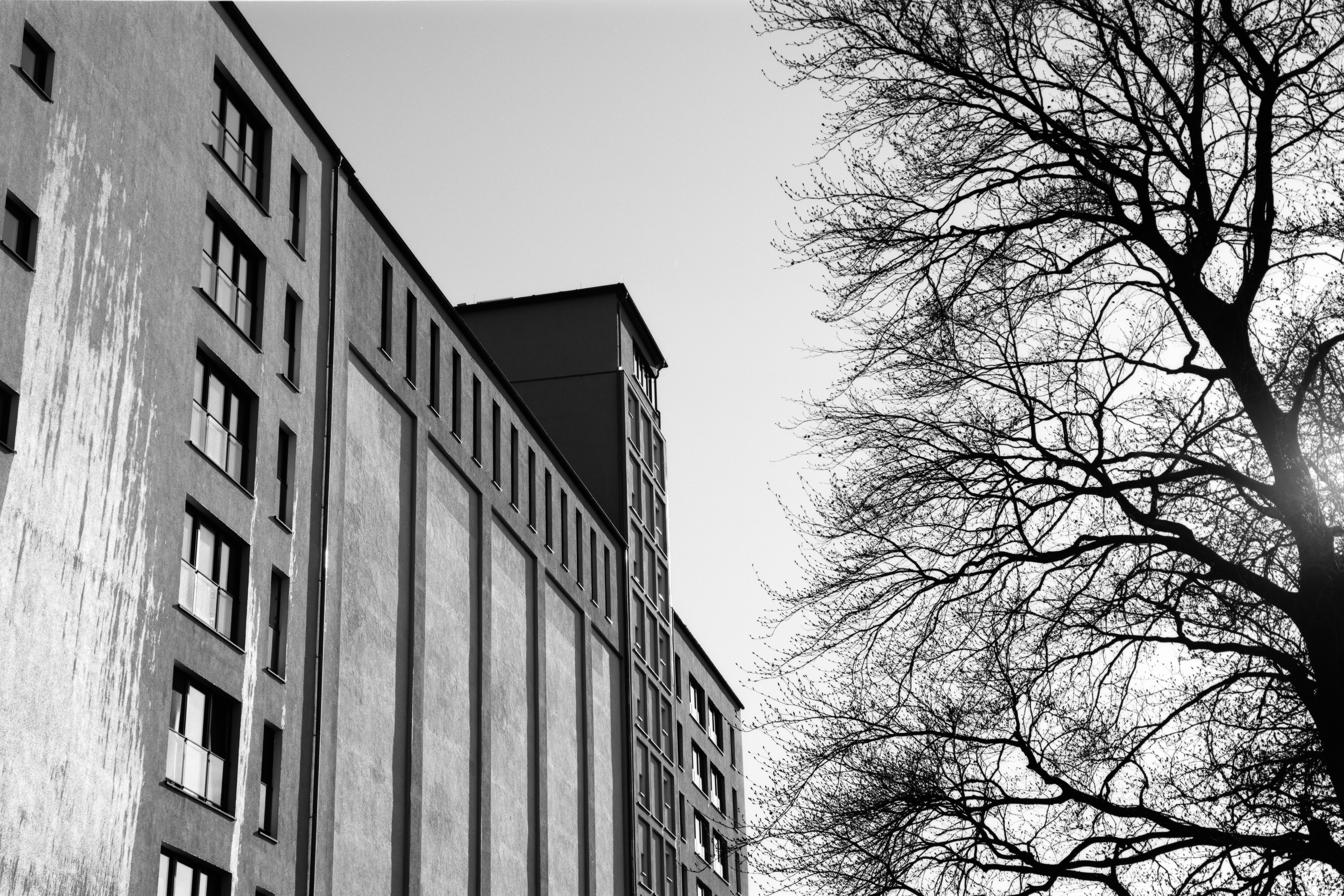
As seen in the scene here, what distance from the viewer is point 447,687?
36469 mm

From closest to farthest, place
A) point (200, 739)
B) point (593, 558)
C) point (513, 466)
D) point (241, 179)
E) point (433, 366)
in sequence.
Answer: point (200, 739) < point (241, 179) < point (433, 366) < point (513, 466) < point (593, 558)

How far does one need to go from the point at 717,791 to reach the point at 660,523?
14.7m

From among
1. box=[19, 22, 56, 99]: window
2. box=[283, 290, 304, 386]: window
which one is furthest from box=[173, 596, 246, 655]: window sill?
box=[19, 22, 56, 99]: window

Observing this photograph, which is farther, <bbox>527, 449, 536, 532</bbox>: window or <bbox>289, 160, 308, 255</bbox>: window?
<bbox>527, 449, 536, 532</bbox>: window

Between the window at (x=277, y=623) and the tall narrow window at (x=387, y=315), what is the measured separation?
8.67 meters

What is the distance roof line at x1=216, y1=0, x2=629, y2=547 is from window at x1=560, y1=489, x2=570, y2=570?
2.63 feet

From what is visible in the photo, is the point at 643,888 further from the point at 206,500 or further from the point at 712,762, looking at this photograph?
the point at 206,500

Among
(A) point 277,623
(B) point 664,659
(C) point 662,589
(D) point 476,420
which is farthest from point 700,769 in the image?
(A) point 277,623

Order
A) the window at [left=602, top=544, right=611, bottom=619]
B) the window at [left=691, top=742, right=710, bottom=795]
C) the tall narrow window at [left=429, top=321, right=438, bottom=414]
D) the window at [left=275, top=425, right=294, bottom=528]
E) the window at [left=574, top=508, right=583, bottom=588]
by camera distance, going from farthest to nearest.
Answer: the window at [left=691, top=742, right=710, bottom=795] → the window at [left=602, top=544, right=611, bottom=619] → the window at [left=574, top=508, right=583, bottom=588] → the tall narrow window at [left=429, top=321, right=438, bottom=414] → the window at [left=275, top=425, right=294, bottom=528]

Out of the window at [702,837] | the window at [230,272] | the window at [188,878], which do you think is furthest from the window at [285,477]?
the window at [702,837]

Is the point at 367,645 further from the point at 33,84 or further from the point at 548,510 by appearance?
the point at 548,510

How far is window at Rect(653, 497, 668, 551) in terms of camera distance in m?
61.2

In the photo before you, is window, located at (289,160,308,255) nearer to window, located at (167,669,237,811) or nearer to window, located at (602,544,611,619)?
window, located at (167,669,237,811)

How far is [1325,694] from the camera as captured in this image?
12.3 meters
